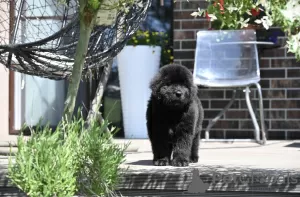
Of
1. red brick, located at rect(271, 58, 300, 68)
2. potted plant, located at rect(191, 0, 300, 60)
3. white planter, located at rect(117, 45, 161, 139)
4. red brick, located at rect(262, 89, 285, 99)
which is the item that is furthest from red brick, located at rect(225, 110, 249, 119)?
potted plant, located at rect(191, 0, 300, 60)

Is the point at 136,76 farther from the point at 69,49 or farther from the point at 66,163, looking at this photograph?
the point at 66,163

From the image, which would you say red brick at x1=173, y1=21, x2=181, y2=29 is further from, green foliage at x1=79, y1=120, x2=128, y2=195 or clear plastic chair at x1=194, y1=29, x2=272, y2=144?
green foliage at x1=79, y1=120, x2=128, y2=195

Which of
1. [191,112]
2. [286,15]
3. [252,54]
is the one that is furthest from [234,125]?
[286,15]

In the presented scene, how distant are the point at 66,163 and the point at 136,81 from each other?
405 centimetres

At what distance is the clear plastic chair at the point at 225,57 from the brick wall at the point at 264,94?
37cm

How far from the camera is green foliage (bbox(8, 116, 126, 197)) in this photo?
3.23 m

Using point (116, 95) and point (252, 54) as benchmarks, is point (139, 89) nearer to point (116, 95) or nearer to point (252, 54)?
point (116, 95)

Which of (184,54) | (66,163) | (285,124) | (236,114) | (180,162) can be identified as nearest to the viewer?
(66,163)

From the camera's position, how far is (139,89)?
7.32 meters

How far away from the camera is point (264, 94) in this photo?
23.7 feet

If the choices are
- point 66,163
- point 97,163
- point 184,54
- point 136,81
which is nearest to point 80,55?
point 97,163

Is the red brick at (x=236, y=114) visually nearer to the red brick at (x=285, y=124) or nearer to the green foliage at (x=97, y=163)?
the red brick at (x=285, y=124)

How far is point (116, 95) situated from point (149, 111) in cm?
292

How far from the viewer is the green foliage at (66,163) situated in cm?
323
